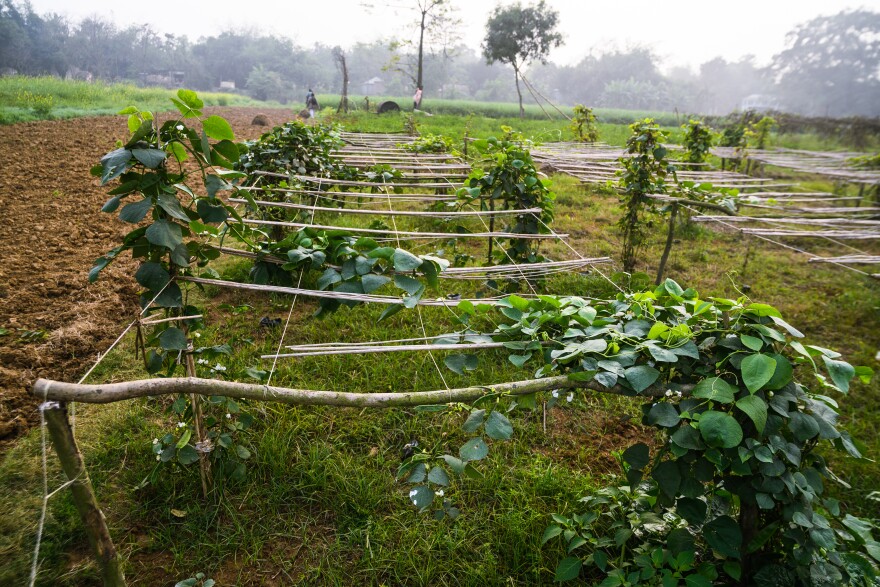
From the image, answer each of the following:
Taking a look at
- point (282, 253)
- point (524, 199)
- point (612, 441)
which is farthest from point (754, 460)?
point (524, 199)

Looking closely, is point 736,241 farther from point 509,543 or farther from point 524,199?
point 509,543

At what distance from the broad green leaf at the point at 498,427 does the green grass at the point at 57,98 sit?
1268 centimetres

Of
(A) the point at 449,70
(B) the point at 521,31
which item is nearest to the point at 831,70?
(B) the point at 521,31

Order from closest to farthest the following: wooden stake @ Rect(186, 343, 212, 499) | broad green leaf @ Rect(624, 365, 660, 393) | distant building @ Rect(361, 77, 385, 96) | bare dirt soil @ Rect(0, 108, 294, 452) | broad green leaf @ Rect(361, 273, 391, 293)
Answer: broad green leaf @ Rect(624, 365, 660, 393), broad green leaf @ Rect(361, 273, 391, 293), wooden stake @ Rect(186, 343, 212, 499), bare dirt soil @ Rect(0, 108, 294, 452), distant building @ Rect(361, 77, 385, 96)

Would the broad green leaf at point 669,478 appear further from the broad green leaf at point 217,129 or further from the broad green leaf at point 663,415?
the broad green leaf at point 217,129

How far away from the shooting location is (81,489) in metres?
1.08

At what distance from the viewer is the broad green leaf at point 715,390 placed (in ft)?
3.45

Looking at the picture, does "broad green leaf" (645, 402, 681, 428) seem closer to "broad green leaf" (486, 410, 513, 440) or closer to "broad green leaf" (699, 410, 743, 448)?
"broad green leaf" (699, 410, 743, 448)

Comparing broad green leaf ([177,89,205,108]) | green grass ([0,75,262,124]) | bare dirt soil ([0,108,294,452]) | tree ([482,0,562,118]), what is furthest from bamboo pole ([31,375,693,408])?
tree ([482,0,562,118])

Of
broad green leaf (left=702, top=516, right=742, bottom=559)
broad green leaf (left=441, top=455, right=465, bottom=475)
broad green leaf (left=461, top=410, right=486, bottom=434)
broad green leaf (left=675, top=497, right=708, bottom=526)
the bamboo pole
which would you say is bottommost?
broad green leaf (left=702, top=516, right=742, bottom=559)

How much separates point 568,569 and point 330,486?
1.01 m

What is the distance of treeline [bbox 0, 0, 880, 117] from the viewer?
618 inches

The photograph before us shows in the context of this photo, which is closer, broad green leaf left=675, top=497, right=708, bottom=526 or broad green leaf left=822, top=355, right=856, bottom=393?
broad green leaf left=822, top=355, right=856, bottom=393

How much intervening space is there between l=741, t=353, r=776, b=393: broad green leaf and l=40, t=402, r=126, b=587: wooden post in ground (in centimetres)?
155
